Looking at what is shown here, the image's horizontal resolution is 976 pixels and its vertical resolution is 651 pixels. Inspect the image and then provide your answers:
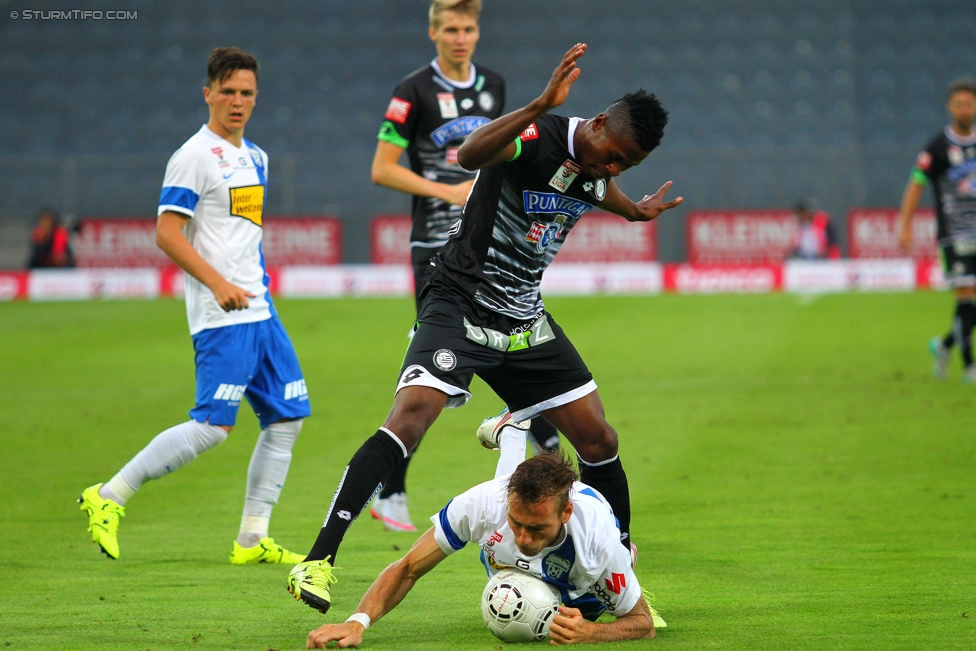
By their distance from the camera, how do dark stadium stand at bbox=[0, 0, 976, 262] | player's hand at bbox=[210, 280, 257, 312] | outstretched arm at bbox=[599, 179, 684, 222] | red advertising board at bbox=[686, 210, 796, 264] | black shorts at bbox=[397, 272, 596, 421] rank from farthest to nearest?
dark stadium stand at bbox=[0, 0, 976, 262] → red advertising board at bbox=[686, 210, 796, 264] → player's hand at bbox=[210, 280, 257, 312] → outstretched arm at bbox=[599, 179, 684, 222] → black shorts at bbox=[397, 272, 596, 421]

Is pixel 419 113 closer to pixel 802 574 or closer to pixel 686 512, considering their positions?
pixel 686 512

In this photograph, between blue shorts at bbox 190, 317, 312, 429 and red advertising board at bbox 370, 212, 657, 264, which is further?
red advertising board at bbox 370, 212, 657, 264

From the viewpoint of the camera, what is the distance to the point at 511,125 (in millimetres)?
4246

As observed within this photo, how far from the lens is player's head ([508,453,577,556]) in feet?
13.0

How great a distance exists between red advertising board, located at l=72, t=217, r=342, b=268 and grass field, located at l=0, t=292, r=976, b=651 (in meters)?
10.2

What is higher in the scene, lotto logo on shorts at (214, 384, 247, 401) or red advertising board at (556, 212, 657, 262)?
lotto logo on shorts at (214, 384, 247, 401)

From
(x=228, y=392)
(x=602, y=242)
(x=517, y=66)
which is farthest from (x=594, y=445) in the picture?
(x=517, y=66)

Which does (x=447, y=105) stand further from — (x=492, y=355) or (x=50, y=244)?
(x=50, y=244)

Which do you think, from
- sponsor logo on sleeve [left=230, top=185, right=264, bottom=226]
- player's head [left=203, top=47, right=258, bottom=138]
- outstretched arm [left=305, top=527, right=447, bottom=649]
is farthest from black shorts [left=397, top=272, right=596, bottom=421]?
player's head [left=203, top=47, right=258, bottom=138]

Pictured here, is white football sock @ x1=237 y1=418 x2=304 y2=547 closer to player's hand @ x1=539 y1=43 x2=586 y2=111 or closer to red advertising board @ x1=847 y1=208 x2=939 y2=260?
player's hand @ x1=539 y1=43 x2=586 y2=111

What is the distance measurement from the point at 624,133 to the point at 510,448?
145 centimetres

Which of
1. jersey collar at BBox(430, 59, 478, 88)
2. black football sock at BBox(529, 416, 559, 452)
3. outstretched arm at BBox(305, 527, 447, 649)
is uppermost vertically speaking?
jersey collar at BBox(430, 59, 478, 88)

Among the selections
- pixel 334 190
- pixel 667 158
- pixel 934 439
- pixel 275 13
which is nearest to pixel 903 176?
pixel 667 158

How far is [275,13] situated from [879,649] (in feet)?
94.5
